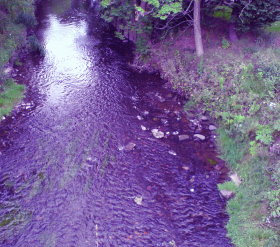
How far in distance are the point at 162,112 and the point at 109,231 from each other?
29.7 feet

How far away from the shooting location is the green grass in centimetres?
1653

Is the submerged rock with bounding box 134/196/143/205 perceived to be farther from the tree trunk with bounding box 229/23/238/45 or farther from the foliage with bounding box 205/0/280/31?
the tree trunk with bounding box 229/23/238/45

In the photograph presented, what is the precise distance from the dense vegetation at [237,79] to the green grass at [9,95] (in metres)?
8.78

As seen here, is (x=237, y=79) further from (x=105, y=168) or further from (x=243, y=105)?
(x=105, y=168)

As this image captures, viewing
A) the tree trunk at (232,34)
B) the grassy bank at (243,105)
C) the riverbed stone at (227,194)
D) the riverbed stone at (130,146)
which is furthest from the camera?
the tree trunk at (232,34)

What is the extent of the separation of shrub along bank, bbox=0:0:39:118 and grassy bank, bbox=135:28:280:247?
1068cm

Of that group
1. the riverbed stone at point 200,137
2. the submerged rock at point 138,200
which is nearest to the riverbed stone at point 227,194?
the submerged rock at point 138,200

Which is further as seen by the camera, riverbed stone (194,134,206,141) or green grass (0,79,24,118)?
green grass (0,79,24,118)

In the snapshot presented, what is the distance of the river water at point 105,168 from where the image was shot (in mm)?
10086

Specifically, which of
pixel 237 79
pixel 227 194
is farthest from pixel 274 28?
pixel 227 194

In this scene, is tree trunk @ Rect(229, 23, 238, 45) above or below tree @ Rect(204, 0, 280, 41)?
below

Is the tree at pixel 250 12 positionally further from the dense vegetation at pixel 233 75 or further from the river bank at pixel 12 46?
the river bank at pixel 12 46

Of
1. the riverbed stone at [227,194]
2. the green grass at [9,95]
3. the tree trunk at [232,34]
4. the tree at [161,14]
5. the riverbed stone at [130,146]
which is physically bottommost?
the riverbed stone at [227,194]

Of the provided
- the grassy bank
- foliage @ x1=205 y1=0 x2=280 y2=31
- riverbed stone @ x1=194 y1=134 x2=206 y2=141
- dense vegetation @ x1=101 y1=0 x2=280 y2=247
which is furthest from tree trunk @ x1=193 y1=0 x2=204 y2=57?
riverbed stone @ x1=194 y1=134 x2=206 y2=141
